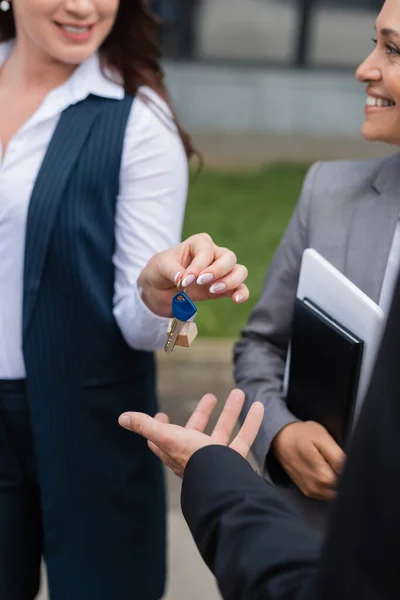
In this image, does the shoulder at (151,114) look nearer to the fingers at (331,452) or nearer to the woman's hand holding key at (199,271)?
the woman's hand holding key at (199,271)

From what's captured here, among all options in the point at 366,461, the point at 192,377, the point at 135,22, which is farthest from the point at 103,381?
the point at 192,377

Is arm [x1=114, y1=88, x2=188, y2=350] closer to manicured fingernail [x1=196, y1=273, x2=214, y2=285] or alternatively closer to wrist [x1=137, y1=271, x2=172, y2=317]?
wrist [x1=137, y1=271, x2=172, y2=317]

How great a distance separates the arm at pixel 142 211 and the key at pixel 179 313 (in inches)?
14.2

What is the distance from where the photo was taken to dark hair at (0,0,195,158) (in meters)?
2.18

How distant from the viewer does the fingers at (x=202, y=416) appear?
4.73 feet

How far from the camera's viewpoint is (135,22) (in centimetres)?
220

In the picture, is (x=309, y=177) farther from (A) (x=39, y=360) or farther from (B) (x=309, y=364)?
(A) (x=39, y=360)

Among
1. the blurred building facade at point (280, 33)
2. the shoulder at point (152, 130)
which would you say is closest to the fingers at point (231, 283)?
the shoulder at point (152, 130)

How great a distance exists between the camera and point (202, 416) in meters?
1.46

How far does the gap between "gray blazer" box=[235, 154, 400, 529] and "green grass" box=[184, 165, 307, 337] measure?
10.3 feet

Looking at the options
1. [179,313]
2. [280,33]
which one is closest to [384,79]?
[179,313]

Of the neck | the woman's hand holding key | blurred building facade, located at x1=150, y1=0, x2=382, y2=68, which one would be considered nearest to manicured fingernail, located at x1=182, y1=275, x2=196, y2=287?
the woman's hand holding key

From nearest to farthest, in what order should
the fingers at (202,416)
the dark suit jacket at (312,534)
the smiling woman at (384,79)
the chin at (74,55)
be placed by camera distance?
the dark suit jacket at (312,534), the fingers at (202,416), the smiling woman at (384,79), the chin at (74,55)

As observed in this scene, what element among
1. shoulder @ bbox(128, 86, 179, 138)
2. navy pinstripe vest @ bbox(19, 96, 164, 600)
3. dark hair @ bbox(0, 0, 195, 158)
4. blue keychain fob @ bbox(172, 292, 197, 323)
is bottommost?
navy pinstripe vest @ bbox(19, 96, 164, 600)
